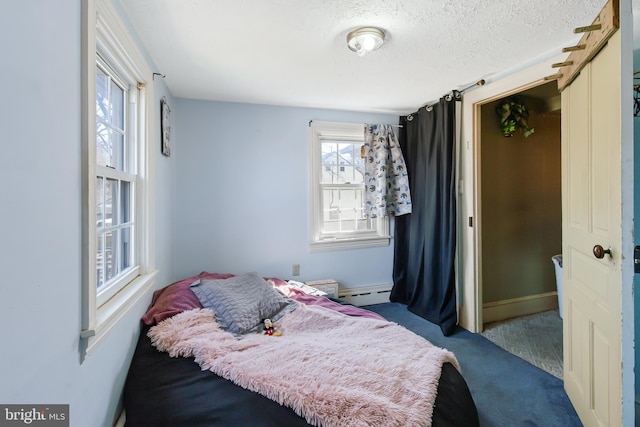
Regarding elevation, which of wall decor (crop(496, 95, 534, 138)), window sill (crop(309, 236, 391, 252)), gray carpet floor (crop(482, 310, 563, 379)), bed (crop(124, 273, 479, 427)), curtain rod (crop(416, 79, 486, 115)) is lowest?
gray carpet floor (crop(482, 310, 563, 379))

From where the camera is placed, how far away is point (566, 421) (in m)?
1.57

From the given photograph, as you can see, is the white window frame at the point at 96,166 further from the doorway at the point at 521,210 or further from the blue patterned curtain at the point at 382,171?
the doorway at the point at 521,210

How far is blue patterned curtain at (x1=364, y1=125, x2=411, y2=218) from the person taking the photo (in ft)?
10.2

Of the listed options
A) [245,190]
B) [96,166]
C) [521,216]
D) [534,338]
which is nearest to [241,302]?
[96,166]

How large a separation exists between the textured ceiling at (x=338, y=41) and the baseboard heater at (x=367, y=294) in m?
2.10

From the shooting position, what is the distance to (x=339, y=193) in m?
3.19

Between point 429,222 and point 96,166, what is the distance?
2.70 meters

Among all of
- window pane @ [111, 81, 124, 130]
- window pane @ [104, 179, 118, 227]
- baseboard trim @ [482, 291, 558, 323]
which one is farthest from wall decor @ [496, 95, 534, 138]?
window pane @ [104, 179, 118, 227]

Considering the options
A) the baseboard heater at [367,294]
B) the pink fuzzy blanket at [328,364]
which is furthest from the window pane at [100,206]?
the baseboard heater at [367,294]

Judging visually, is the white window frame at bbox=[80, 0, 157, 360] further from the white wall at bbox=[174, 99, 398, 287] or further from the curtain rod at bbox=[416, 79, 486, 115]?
the curtain rod at bbox=[416, 79, 486, 115]

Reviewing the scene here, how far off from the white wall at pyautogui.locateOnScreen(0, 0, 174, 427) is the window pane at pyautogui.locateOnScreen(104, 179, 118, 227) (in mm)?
547

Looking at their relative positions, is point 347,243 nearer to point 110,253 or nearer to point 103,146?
point 110,253

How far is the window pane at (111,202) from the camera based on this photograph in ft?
4.56

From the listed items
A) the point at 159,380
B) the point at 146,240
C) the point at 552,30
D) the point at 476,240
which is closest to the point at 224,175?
the point at 146,240
